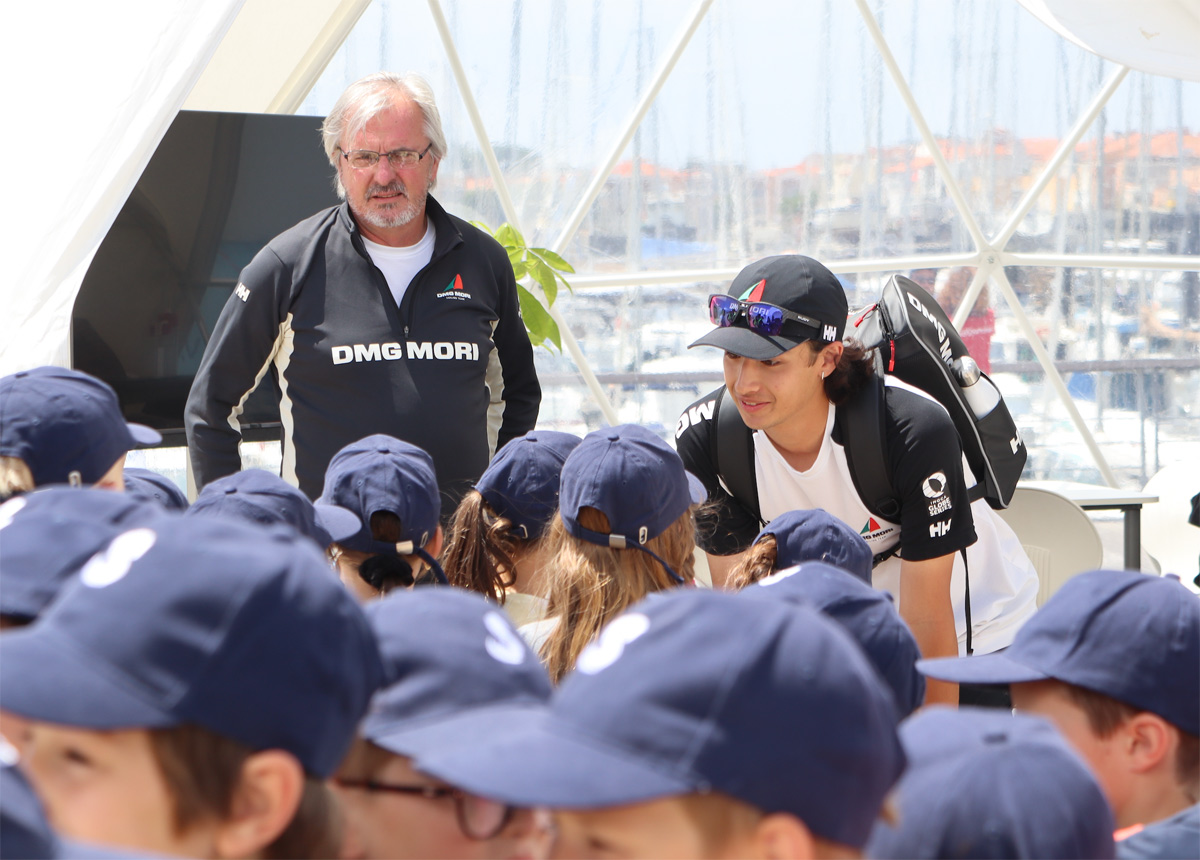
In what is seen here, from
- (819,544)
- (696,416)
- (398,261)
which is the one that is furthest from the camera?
(398,261)

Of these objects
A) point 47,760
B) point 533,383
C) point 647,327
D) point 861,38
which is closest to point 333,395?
point 533,383

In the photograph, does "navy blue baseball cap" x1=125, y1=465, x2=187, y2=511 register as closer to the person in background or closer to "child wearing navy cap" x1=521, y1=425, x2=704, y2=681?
"child wearing navy cap" x1=521, y1=425, x2=704, y2=681

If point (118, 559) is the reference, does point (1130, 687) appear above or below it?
below

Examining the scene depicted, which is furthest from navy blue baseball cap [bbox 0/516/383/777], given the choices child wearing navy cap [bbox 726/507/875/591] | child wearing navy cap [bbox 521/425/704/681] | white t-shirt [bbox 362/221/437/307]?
white t-shirt [bbox 362/221/437/307]

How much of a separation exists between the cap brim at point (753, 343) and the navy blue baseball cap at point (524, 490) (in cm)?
39

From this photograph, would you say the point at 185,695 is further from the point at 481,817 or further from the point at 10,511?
the point at 10,511

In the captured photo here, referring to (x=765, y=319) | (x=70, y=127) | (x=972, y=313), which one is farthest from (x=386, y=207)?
(x=972, y=313)

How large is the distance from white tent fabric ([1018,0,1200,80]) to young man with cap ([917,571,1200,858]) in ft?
8.89

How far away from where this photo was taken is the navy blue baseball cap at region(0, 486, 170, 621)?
1.11 metres

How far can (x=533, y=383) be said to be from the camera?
310 cm

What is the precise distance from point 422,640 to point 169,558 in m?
0.28

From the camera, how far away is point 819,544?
1930 mm

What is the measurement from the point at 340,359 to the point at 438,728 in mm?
1872

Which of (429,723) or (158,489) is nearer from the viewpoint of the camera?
(429,723)
